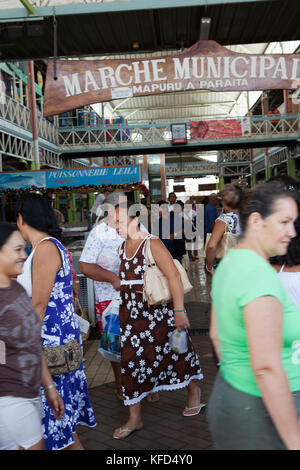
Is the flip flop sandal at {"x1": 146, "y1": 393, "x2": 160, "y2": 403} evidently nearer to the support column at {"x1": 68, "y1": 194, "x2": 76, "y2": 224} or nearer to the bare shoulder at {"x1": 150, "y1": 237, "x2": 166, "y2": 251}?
the bare shoulder at {"x1": 150, "y1": 237, "x2": 166, "y2": 251}

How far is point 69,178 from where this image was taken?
1205cm

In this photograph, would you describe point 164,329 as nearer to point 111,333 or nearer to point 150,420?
point 111,333

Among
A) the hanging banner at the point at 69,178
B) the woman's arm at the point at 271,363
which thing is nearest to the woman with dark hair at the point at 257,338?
the woman's arm at the point at 271,363

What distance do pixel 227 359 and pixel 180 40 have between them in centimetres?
452

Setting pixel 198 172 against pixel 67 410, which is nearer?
A: pixel 67 410

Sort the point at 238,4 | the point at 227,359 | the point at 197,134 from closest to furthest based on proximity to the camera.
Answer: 1. the point at 227,359
2. the point at 238,4
3. the point at 197,134

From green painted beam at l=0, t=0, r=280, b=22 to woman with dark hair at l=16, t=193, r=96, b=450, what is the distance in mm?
2520

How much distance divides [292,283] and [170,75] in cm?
312

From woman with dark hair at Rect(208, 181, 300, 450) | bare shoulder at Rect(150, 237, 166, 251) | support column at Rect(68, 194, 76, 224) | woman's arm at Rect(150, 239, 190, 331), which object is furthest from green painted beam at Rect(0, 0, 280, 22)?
support column at Rect(68, 194, 76, 224)

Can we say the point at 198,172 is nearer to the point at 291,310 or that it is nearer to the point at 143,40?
the point at 143,40

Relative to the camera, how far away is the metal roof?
4555 mm

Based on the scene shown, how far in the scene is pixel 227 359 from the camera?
5.57 ft

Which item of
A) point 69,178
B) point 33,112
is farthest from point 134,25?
point 33,112
